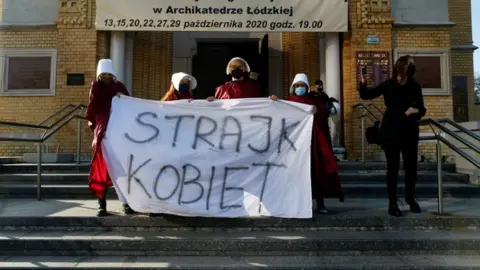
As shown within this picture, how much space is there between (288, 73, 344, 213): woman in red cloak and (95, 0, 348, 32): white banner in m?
4.79

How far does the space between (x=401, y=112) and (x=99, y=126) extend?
343 cm

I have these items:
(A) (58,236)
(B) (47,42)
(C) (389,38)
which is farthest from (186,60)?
(A) (58,236)

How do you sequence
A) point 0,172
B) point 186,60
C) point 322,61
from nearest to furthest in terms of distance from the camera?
point 0,172 → point 322,61 → point 186,60

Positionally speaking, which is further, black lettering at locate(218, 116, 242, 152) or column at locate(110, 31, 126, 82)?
column at locate(110, 31, 126, 82)

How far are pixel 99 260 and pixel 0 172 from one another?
449cm

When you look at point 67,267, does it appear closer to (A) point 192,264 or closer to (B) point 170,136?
(A) point 192,264

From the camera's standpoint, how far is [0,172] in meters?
7.49

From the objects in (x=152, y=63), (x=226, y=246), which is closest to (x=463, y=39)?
(x=152, y=63)

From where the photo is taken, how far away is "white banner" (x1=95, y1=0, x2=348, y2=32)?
938 centimetres

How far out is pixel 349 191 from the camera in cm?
652

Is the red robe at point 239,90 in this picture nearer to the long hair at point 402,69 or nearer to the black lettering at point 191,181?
the black lettering at point 191,181

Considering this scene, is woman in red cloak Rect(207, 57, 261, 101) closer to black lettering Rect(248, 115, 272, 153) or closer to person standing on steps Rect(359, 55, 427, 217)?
black lettering Rect(248, 115, 272, 153)

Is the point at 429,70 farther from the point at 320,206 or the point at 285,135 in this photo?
the point at 285,135

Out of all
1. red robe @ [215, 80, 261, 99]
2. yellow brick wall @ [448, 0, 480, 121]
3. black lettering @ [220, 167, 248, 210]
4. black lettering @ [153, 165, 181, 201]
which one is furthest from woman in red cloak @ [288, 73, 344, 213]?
yellow brick wall @ [448, 0, 480, 121]
